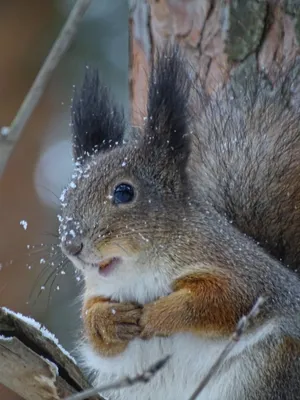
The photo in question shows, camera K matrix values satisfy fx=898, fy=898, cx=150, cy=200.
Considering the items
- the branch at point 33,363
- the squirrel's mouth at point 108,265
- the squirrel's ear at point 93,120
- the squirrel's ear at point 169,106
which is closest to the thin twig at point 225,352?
the branch at point 33,363

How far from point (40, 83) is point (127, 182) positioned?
28.4 inches

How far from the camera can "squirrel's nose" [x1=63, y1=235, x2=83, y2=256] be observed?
1.53 meters

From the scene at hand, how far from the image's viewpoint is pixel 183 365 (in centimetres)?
167

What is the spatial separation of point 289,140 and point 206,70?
35cm

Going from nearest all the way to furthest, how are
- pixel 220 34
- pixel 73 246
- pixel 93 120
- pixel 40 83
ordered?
1. pixel 40 83
2. pixel 73 246
3. pixel 93 120
4. pixel 220 34

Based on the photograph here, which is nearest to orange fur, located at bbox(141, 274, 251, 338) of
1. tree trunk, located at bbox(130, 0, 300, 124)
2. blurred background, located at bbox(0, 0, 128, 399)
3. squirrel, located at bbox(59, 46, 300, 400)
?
squirrel, located at bbox(59, 46, 300, 400)

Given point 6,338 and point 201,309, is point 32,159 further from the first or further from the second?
point 6,338

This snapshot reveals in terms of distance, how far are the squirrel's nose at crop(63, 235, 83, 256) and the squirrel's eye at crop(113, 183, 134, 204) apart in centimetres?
15

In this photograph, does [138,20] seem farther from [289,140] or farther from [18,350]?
[18,350]

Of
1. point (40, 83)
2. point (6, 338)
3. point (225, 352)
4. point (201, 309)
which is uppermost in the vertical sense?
point (40, 83)

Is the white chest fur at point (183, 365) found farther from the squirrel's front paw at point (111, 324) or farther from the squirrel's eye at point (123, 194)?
the squirrel's eye at point (123, 194)

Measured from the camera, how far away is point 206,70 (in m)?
2.12

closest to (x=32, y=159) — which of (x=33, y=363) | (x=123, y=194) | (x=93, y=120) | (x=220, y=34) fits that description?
(x=220, y=34)

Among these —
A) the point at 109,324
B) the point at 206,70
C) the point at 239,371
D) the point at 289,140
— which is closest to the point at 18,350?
the point at 109,324
